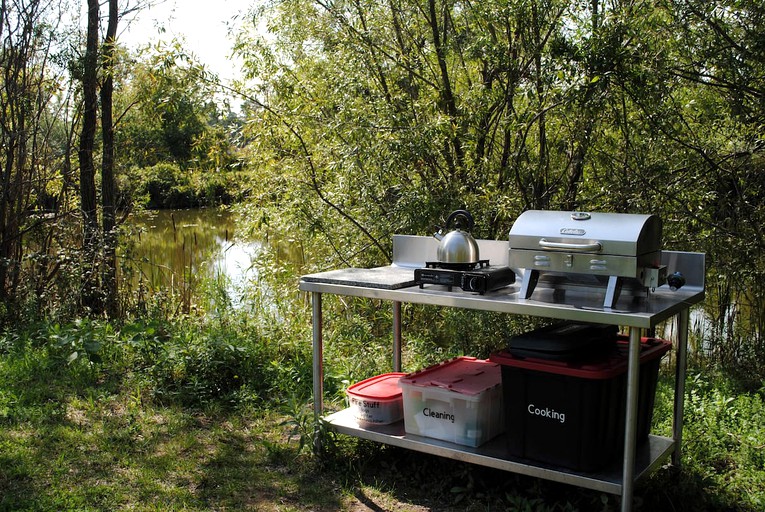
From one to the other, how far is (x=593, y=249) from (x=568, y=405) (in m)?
0.62

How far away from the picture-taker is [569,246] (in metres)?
2.80

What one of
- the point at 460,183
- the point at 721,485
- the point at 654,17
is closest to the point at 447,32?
the point at 460,183

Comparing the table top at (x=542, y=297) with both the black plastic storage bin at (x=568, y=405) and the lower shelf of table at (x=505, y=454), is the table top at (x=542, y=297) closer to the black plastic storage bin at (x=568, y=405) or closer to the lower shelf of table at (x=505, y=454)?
the black plastic storage bin at (x=568, y=405)

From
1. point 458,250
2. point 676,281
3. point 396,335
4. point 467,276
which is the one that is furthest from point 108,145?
point 676,281

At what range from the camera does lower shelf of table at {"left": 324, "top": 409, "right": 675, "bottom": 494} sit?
2812mm

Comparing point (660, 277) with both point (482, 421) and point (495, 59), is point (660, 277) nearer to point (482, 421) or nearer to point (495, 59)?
point (482, 421)

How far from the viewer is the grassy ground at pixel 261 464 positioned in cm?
317

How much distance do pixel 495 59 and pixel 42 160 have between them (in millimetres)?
Answer: 4089

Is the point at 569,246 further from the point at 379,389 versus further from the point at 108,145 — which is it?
the point at 108,145

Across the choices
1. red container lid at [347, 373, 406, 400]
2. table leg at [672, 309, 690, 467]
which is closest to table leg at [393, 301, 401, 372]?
red container lid at [347, 373, 406, 400]

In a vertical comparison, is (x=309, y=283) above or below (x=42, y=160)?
below

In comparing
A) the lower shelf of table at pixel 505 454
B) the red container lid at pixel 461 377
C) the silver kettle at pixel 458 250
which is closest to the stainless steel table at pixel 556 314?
the lower shelf of table at pixel 505 454

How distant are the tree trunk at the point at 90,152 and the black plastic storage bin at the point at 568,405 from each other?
14.7 ft

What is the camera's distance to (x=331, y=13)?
5570mm
